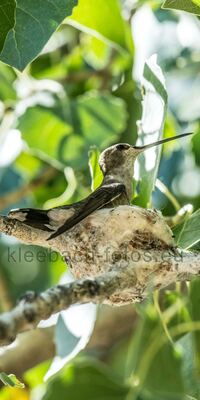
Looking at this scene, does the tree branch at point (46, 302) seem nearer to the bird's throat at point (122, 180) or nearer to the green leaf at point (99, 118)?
the bird's throat at point (122, 180)

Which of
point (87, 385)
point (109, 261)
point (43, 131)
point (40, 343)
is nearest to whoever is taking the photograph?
point (87, 385)

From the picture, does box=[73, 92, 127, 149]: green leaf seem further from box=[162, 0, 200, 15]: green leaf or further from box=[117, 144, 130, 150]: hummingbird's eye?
box=[162, 0, 200, 15]: green leaf

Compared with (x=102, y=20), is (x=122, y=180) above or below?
below

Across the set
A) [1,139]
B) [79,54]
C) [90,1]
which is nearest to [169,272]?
[90,1]

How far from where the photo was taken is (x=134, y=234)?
11.1 ft

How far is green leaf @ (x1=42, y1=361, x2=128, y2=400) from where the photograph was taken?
99.5 inches

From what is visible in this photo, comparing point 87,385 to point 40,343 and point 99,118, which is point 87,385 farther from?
point 40,343

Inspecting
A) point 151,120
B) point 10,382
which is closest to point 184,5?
point 151,120

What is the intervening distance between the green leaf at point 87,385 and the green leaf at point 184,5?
1105mm

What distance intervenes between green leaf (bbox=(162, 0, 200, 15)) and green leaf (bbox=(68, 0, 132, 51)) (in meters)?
1.11

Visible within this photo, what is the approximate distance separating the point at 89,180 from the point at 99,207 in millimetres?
887

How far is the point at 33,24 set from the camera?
2877mm

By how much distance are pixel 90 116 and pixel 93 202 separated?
128cm

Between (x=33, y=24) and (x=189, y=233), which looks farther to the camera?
(x=189, y=233)
